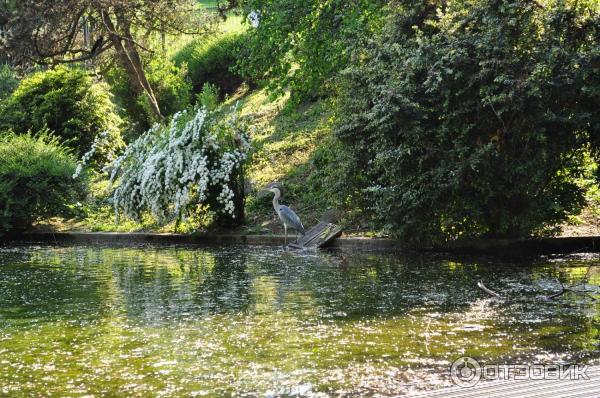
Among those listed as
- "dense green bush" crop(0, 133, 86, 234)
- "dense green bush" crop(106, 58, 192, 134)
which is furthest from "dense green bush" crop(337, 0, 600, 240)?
"dense green bush" crop(106, 58, 192, 134)

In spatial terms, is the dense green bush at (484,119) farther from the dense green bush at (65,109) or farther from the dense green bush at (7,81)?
the dense green bush at (7,81)

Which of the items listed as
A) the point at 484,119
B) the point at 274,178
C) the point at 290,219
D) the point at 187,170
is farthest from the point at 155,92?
the point at 484,119

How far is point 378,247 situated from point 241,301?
540 cm

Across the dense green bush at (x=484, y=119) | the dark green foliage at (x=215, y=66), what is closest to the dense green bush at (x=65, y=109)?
the dark green foliage at (x=215, y=66)

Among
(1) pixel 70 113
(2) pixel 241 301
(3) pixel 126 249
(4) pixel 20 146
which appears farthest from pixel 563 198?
(1) pixel 70 113

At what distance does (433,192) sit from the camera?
13.5 metres

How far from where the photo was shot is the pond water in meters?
6.68

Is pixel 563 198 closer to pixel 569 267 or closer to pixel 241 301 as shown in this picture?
pixel 569 267

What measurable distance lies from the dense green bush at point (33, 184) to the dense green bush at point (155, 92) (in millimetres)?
8594

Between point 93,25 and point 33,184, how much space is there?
925 cm

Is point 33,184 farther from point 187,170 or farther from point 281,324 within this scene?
point 281,324

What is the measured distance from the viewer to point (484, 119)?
13469 mm

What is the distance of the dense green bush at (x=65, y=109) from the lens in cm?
2370

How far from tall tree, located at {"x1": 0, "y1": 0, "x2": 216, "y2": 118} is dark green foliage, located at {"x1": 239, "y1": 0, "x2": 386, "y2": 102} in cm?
541
